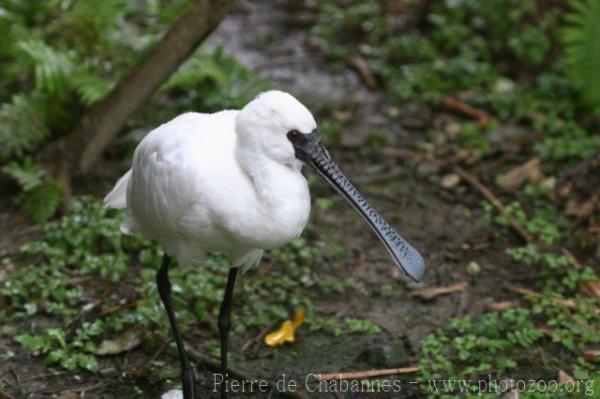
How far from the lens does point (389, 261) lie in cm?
534

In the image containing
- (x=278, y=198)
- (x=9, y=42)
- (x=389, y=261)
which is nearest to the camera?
(x=278, y=198)

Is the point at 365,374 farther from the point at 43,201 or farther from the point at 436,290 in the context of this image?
the point at 43,201

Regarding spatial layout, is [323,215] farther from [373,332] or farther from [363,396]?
[363,396]

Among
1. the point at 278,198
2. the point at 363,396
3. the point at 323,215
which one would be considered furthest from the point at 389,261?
the point at 278,198

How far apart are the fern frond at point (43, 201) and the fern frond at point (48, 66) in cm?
60

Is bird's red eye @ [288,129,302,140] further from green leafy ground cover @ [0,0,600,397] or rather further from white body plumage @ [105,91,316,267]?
green leafy ground cover @ [0,0,600,397]

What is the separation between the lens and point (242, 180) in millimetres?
3475

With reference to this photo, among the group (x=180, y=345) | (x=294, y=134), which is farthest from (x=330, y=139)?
(x=294, y=134)

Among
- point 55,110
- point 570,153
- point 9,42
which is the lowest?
point 570,153

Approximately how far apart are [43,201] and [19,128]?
0.53 meters

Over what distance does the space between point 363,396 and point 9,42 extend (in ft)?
10.5

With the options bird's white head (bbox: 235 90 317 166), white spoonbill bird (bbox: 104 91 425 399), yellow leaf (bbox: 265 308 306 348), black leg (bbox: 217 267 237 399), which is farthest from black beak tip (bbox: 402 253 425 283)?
yellow leaf (bbox: 265 308 306 348)

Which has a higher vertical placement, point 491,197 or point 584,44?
point 584,44

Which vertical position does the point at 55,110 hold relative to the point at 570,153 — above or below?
above
